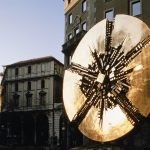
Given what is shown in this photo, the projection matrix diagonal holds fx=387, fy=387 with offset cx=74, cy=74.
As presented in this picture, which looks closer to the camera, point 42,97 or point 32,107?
Result: point 42,97

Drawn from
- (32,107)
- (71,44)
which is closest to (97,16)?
(71,44)

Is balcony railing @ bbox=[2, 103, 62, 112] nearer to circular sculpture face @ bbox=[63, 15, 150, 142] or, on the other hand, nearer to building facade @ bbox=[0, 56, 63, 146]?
building facade @ bbox=[0, 56, 63, 146]

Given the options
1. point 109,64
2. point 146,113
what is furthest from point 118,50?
point 146,113

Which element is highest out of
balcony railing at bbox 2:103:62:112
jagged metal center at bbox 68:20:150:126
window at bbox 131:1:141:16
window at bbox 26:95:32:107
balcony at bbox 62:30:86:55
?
window at bbox 131:1:141:16

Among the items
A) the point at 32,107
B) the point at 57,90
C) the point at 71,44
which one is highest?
the point at 71,44

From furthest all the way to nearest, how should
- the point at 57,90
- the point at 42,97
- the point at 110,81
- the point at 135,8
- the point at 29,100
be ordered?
the point at 29,100 < the point at 57,90 < the point at 42,97 < the point at 135,8 < the point at 110,81

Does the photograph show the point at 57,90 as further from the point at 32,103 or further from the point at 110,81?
the point at 110,81

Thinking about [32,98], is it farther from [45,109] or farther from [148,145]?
[148,145]

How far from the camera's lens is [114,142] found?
786 inches

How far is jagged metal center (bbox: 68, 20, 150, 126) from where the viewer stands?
19266mm

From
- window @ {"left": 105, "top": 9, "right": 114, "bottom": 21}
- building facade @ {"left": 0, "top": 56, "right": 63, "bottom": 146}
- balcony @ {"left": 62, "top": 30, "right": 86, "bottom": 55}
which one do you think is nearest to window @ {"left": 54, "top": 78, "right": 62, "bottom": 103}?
building facade @ {"left": 0, "top": 56, "right": 63, "bottom": 146}

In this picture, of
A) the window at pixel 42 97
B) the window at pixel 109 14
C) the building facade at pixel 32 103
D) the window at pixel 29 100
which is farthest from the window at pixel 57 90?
the window at pixel 109 14

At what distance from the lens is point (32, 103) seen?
94688 mm

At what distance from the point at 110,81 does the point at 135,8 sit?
23948mm
